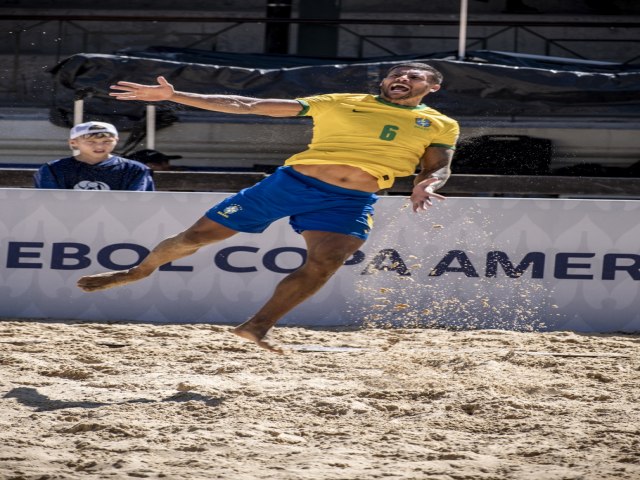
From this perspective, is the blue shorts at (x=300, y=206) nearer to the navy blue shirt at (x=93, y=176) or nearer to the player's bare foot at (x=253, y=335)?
the player's bare foot at (x=253, y=335)

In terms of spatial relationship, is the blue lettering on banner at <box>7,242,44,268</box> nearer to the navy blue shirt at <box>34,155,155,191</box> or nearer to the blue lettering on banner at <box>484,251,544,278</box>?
the navy blue shirt at <box>34,155,155,191</box>

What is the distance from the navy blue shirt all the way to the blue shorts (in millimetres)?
2433

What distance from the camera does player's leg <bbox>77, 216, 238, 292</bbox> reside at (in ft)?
18.1

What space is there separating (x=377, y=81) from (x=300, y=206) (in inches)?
158

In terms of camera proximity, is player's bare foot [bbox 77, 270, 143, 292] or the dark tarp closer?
player's bare foot [bbox 77, 270, 143, 292]

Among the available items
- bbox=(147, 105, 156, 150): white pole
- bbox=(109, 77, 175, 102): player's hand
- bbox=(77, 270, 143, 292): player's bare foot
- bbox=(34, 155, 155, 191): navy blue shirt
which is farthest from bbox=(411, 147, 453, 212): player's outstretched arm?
bbox=(147, 105, 156, 150): white pole

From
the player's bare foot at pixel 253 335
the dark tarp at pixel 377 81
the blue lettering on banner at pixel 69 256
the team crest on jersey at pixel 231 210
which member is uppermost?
the dark tarp at pixel 377 81

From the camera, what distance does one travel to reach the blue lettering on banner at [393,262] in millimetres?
7391

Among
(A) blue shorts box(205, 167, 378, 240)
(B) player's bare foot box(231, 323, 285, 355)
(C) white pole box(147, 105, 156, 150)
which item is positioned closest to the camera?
(B) player's bare foot box(231, 323, 285, 355)

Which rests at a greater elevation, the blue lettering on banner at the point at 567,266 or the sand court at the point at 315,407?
the blue lettering on banner at the point at 567,266

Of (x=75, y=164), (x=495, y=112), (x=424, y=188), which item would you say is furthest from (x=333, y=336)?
(x=495, y=112)

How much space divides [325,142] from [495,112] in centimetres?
432

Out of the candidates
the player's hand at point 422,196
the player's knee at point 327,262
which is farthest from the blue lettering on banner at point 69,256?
the player's hand at point 422,196

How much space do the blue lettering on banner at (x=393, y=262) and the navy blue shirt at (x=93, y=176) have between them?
1.84 ft
